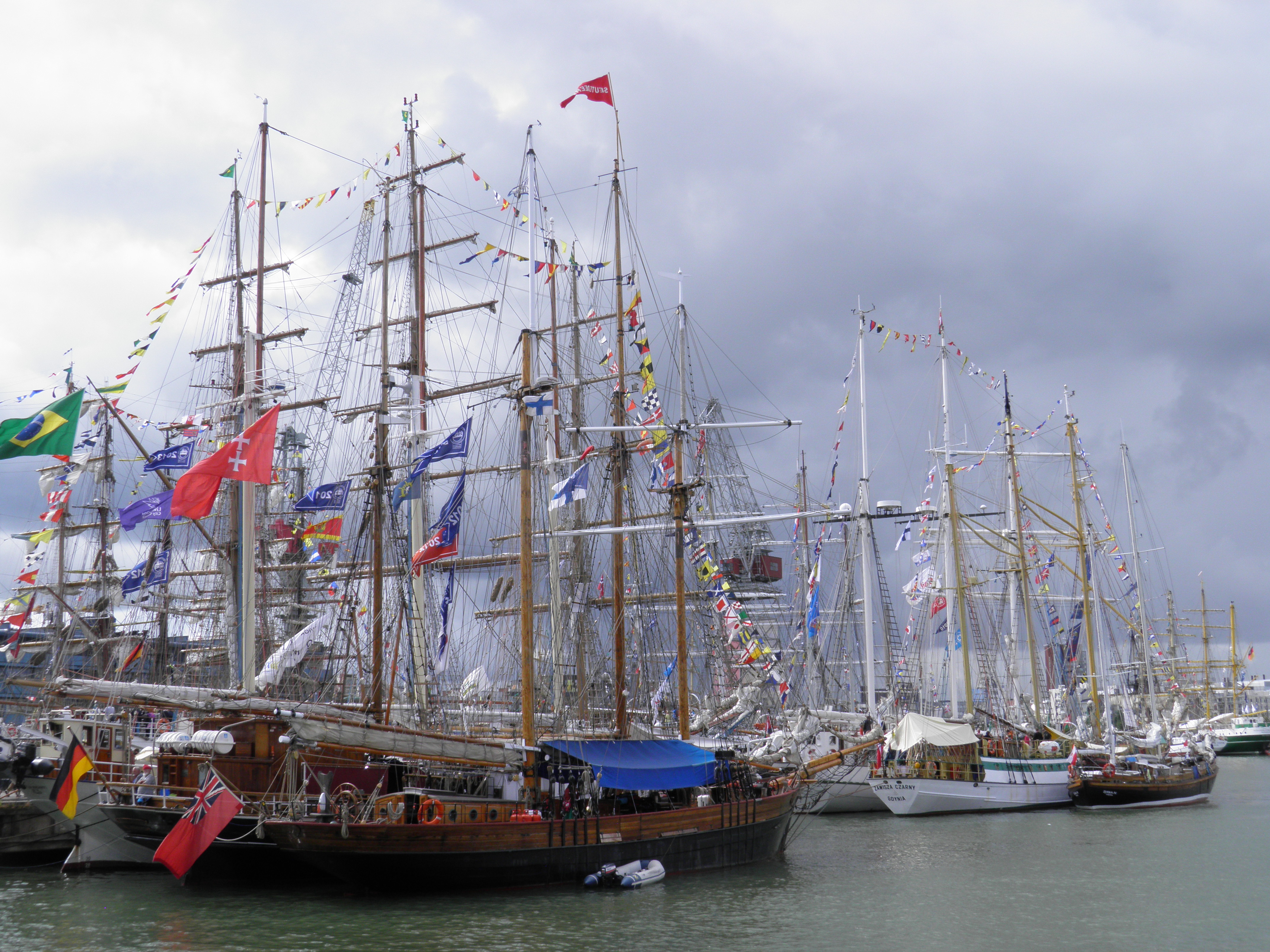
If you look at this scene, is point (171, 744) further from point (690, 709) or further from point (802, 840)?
point (690, 709)

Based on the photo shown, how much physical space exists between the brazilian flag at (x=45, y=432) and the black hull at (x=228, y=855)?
1062cm

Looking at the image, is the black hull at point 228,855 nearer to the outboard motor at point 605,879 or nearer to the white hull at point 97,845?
the white hull at point 97,845

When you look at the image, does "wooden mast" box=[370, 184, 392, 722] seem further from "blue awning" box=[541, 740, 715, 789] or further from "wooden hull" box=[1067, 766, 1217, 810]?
"wooden hull" box=[1067, 766, 1217, 810]

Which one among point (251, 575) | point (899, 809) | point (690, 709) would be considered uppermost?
point (251, 575)

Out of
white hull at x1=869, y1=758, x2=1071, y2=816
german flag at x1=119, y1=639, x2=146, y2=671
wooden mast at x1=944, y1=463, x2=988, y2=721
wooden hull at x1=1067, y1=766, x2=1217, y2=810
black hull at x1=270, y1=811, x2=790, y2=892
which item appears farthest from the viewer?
wooden mast at x1=944, y1=463, x2=988, y2=721

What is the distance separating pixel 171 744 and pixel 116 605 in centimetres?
3492

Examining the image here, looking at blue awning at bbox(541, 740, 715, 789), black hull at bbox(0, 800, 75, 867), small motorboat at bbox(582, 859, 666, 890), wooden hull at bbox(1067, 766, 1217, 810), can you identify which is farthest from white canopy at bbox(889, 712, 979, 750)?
black hull at bbox(0, 800, 75, 867)

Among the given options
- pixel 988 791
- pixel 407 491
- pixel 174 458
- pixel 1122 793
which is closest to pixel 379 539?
pixel 407 491

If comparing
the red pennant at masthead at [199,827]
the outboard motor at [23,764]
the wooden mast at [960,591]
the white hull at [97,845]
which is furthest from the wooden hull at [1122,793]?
the outboard motor at [23,764]

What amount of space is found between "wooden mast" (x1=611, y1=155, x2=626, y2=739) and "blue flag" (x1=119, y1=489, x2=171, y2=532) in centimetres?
1535

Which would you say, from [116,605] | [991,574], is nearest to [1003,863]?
[116,605]

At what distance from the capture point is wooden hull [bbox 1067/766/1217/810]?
182ft

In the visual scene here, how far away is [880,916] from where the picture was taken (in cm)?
2770

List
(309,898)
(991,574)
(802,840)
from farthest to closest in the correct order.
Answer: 1. (991,574)
2. (802,840)
3. (309,898)
